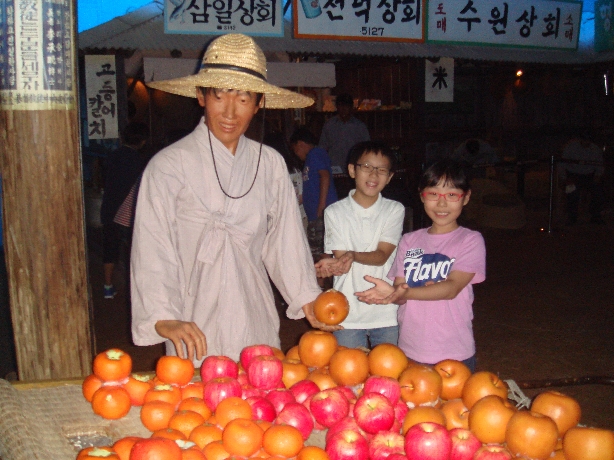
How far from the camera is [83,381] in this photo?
2131 mm

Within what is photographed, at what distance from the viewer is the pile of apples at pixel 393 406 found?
1615 millimetres

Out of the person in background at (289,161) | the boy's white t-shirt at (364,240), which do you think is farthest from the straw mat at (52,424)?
the person in background at (289,161)

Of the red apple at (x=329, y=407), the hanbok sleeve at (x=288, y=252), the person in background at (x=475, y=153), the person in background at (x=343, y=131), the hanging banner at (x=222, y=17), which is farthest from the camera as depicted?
the person in background at (x=475, y=153)

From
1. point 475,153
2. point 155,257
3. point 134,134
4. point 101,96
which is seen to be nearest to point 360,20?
point 101,96

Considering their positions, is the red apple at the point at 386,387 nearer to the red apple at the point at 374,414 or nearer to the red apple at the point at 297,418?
the red apple at the point at 374,414

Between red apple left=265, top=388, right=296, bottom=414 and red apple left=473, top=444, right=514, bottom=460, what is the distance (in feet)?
2.01

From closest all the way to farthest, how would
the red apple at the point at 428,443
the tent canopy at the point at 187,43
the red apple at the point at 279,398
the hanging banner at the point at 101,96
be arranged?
the red apple at the point at 428,443
the red apple at the point at 279,398
the tent canopy at the point at 187,43
the hanging banner at the point at 101,96

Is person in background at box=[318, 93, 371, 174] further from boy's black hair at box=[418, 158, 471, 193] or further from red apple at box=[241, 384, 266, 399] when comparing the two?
red apple at box=[241, 384, 266, 399]

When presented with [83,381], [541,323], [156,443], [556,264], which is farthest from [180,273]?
[556,264]

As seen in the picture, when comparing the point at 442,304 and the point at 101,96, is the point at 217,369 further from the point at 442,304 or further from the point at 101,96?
the point at 101,96

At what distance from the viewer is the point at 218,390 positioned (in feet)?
6.23

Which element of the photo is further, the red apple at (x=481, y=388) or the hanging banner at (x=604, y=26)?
the hanging banner at (x=604, y=26)

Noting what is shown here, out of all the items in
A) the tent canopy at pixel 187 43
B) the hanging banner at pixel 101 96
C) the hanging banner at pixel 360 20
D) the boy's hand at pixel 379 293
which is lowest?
the boy's hand at pixel 379 293

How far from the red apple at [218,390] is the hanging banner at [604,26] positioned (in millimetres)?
11447
